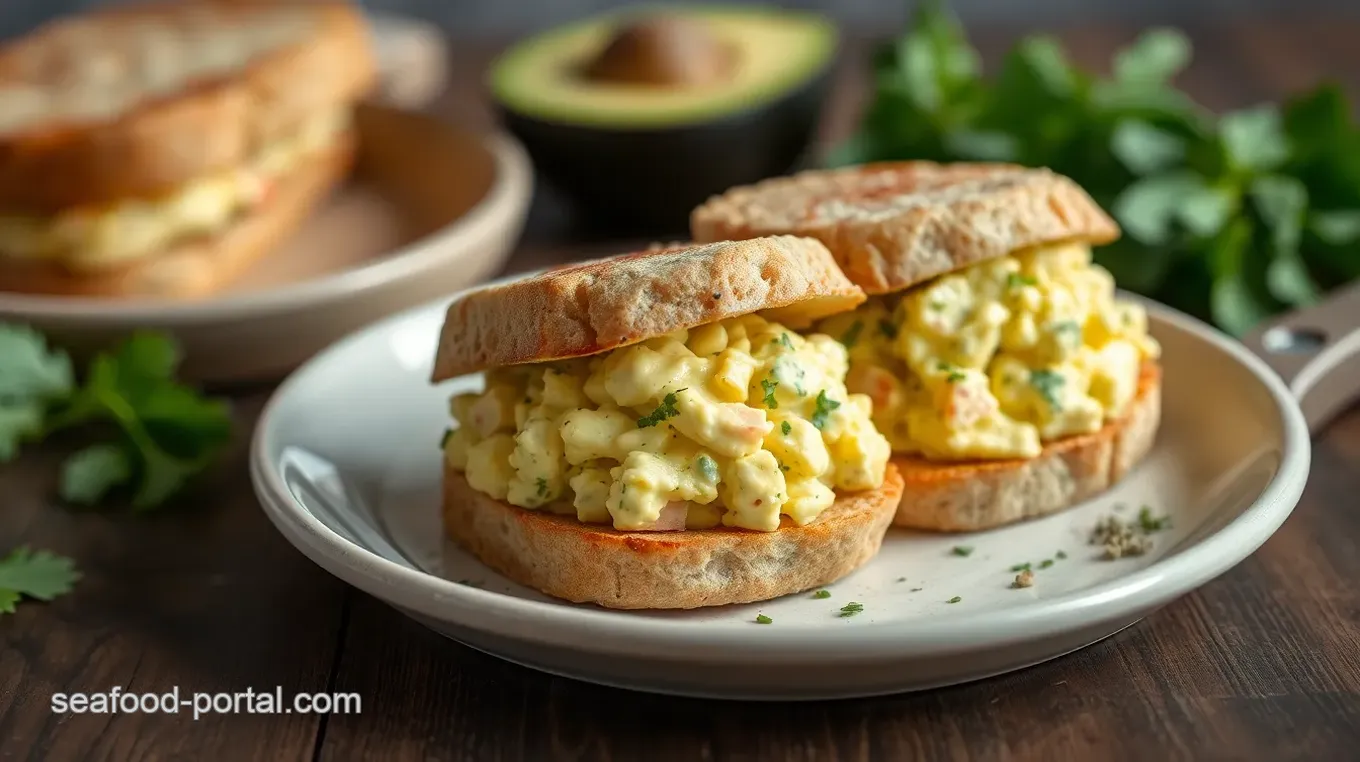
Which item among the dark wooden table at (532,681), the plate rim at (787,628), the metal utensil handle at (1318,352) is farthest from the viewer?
the metal utensil handle at (1318,352)

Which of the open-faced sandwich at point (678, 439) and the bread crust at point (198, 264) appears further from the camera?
the bread crust at point (198, 264)

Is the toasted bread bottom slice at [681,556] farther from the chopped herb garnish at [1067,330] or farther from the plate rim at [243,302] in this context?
the plate rim at [243,302]

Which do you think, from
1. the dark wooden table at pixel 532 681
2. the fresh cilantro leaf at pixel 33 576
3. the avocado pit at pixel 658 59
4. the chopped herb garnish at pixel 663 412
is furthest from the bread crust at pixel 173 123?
the chopped herb garnish at pixel 663 412

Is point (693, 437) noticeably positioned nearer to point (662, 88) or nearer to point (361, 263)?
point (361, 263)

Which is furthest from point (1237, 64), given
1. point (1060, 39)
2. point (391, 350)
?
point (391, 350)

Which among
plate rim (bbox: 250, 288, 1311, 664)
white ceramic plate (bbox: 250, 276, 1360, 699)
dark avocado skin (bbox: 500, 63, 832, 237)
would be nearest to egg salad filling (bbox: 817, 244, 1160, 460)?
white ceramic plate (bbox: 250, 276, 1360, 699)

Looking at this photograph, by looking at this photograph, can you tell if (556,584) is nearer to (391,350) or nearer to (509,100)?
(391,350)
